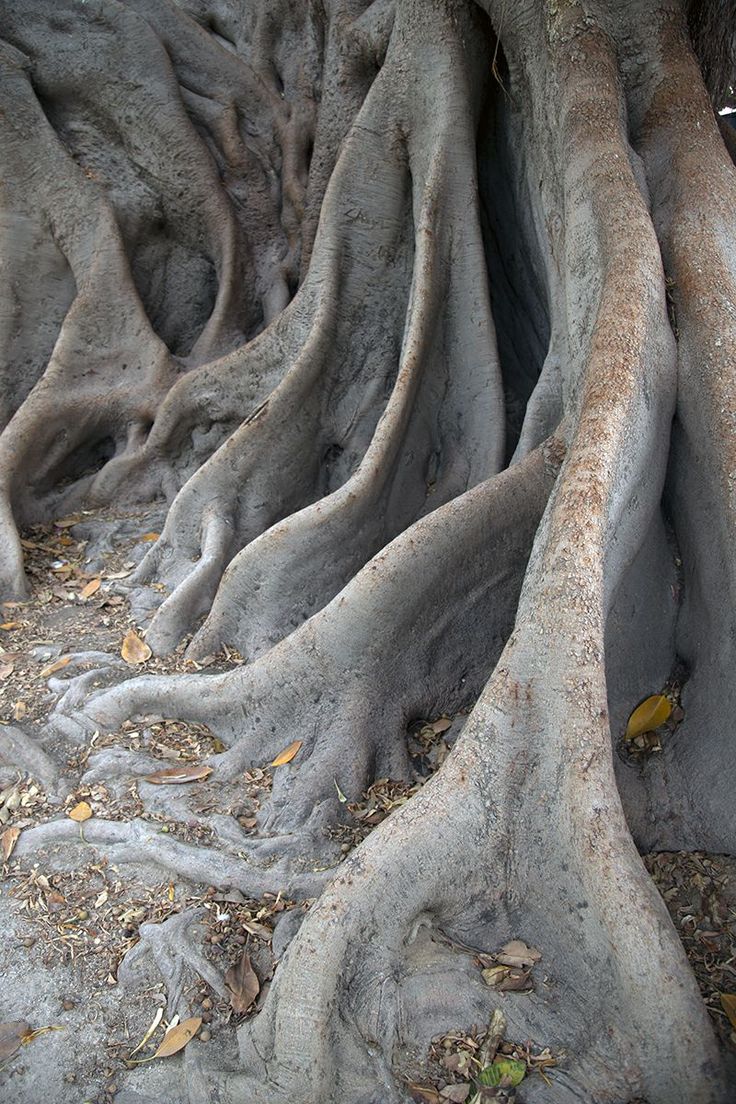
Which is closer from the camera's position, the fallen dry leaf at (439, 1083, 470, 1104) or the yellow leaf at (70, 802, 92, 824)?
the fallen dry leaf at (439, 1083, 470, 1104)

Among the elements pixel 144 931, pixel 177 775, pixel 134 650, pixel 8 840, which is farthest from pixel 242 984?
pixel 134 650

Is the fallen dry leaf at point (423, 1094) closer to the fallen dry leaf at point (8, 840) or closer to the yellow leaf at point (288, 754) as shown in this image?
the yellow leaf at point (288, 754)

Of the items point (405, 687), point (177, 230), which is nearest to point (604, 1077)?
point (405, 687)

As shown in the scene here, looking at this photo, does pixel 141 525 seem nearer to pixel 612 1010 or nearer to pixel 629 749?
pixel 629 749

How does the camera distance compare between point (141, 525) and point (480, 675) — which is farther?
point (141, 525)

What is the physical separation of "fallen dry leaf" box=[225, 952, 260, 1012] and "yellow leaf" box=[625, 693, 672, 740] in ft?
4.47

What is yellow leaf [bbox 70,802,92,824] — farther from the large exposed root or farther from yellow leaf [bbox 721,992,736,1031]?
yellow leaf [bbox 721,992,736,1031]

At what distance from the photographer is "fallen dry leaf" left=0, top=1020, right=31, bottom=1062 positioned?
2.19 metres

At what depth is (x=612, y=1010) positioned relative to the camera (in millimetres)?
1960

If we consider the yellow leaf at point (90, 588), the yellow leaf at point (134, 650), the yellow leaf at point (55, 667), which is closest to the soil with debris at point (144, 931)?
the yellow leaf at point (55, 667)

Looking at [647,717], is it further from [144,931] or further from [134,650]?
[134,650]

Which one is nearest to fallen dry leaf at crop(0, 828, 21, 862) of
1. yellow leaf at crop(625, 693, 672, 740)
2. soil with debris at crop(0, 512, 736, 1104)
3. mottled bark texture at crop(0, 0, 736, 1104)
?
soil with debris at crop(0, 512, 736, 1104)

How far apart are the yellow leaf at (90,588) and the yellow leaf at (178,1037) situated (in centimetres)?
254

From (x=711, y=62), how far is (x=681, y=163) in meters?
1.26
